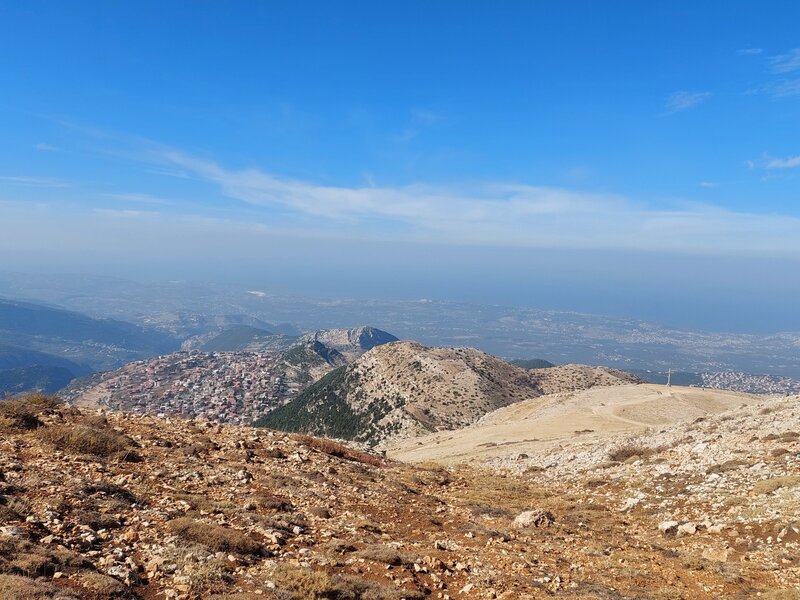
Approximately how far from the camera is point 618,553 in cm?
1276

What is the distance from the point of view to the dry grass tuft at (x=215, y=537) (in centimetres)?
1010

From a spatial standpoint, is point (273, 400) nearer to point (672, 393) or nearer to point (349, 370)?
point (349, 370)

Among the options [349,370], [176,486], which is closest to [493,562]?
[176,486]

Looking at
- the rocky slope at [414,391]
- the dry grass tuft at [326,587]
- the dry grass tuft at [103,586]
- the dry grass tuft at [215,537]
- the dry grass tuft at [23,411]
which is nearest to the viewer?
the dry grass tuft at [103,586]

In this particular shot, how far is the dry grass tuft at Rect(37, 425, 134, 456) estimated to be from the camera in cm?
1469

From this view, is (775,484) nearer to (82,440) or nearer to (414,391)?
(82,440)

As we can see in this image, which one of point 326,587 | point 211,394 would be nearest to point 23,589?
point 326,587

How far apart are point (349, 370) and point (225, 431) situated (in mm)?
91885

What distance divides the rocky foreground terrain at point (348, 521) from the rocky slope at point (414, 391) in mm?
54589

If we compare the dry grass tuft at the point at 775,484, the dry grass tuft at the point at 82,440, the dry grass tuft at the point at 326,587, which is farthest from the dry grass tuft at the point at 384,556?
the dry grass tuft at the point at 775,484

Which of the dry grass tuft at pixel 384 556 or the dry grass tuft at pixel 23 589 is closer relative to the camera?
the dry grass tuft at pixel 23 589

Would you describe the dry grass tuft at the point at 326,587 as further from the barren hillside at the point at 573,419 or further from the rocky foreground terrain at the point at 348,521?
the barren hillside at the point at 573,419

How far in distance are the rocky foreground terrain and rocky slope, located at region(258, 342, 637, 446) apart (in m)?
54.6

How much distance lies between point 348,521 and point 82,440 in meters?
9.00
